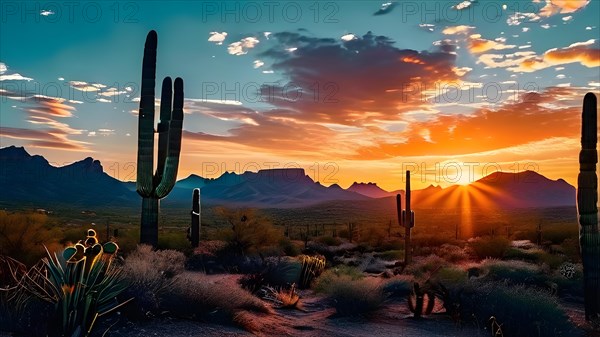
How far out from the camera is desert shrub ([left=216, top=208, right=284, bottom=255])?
2803 centimetres

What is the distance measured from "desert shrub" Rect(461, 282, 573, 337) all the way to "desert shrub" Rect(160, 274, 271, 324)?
539 cm

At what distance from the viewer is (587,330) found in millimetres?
12375

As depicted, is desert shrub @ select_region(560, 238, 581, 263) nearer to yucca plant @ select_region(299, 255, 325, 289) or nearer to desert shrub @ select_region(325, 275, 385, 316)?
yucca plant @ select_region(299, 255, 325, 289)

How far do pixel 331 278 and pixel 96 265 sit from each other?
9.85 metres

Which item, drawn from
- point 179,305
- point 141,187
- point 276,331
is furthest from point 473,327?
point 141,187

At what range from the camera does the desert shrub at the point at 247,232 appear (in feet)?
92.0

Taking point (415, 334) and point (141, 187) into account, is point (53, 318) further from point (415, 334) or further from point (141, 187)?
point (141, 187)

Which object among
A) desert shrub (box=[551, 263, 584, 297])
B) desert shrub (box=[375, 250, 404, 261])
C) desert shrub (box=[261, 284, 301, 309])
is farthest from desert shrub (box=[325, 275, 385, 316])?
desert shrub (box=[375, 250, 404, 261])

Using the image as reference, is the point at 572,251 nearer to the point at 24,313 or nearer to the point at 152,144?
the point at 152,144

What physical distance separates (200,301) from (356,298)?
461 centimetres

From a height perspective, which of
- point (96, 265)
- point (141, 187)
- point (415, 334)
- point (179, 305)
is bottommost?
point (415, 334)

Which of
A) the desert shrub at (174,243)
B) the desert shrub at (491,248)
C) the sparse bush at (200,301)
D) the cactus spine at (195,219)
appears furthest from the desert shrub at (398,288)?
the desert shrub at (491,248)

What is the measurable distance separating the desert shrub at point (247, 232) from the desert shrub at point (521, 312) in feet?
49.6

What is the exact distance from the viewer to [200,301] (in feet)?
37.2
